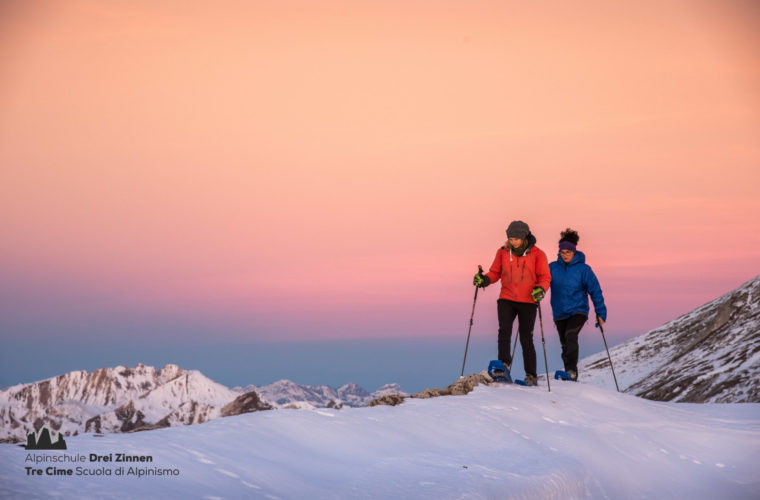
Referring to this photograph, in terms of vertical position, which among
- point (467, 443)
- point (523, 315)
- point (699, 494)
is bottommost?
point (699, 494)

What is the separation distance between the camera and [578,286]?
1739 cm

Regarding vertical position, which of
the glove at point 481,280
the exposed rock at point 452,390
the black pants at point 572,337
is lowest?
the exposed rock at point 452,390

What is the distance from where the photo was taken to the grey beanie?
15.2 m

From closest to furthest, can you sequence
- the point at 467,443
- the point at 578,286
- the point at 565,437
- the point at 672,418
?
the point at 467,443 → the point at 565,437 → the point at 672,418 → the point at 578,286

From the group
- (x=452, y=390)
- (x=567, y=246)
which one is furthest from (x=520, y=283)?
(x=567, y=246)

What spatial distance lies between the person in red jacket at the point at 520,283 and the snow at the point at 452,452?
105 cm

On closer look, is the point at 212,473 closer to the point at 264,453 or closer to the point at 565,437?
the point at 264,453

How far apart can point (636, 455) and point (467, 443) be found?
126 inches

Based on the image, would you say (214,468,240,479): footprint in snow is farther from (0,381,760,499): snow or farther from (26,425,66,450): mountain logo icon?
(26,425,66,450): mountain logo icon

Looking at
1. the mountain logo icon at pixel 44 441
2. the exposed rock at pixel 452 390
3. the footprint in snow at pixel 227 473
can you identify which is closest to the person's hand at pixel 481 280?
the exposed rock at pixel 452 390

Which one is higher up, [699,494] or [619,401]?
[619,401]

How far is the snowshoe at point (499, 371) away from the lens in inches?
607

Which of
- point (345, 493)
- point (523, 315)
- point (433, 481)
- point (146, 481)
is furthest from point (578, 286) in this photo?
point (146, 481)

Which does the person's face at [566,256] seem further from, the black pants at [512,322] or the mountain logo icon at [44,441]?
the mountain logo icon at [44,441]
